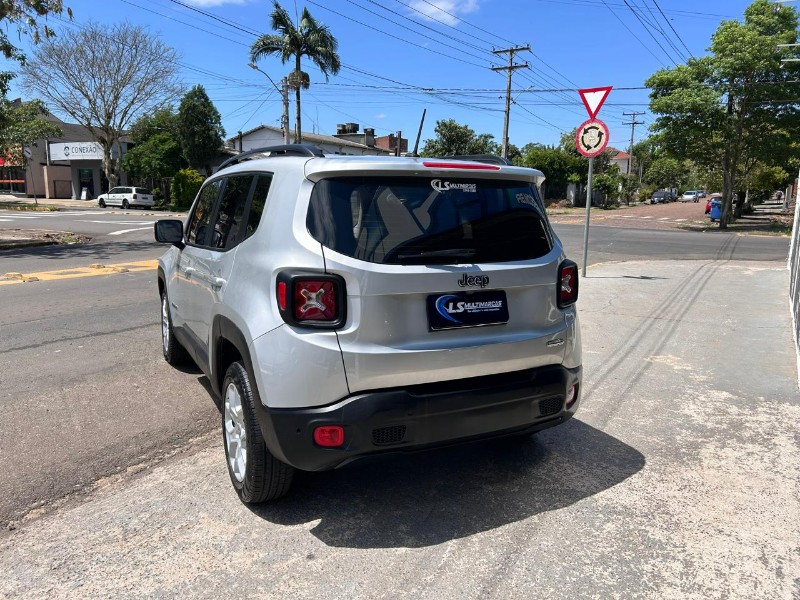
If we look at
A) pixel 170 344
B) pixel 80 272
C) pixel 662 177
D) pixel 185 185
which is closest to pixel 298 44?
pixel 185 185

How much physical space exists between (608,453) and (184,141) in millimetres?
44478

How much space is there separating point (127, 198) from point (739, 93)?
119 feet

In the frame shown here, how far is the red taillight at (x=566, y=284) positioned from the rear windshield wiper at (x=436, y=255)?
0.66 metres

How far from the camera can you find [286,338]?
9.07 feet

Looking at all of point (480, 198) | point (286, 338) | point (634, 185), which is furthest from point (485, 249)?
point (634, 185)

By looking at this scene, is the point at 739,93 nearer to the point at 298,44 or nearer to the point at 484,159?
the point at 298,44

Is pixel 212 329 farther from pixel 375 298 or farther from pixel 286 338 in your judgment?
pixel 375 298

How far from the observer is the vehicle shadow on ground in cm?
307

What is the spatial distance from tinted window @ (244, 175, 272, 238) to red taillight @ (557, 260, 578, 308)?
169 centimetres

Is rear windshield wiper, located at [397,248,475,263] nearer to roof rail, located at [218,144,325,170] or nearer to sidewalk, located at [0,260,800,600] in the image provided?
roof rail, located at [218,144,325,170]

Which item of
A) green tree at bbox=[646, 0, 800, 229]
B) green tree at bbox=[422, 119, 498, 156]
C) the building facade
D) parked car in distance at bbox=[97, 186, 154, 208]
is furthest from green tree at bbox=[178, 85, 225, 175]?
green tree at bbox=[646, 0, 800, 229]

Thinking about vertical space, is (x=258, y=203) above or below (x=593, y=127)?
below

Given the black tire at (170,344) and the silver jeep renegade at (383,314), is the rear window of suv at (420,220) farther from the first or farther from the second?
the black tire at (170,344)

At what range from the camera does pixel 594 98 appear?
389 inches
